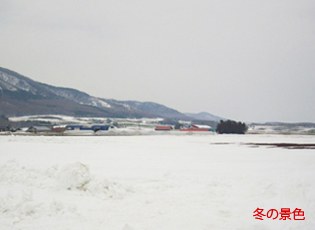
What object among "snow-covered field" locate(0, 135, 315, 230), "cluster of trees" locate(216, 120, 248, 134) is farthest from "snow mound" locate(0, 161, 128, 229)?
"cluster of trees" locate(216, 120, 248, 134)

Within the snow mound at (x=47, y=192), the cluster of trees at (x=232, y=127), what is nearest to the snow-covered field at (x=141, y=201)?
the snow mound at (x=47, y=192)

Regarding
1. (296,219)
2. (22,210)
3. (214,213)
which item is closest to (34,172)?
(22,210)

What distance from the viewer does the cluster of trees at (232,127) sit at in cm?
9650

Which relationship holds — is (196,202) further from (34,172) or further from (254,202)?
(34,172)

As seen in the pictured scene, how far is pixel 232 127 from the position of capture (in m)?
98.6

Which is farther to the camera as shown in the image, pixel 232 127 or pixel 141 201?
pixel 232 127

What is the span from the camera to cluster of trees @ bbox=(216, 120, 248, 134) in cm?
9650

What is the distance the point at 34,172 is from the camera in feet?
41.0

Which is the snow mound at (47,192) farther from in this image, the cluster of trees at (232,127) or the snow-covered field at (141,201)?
the cluster of trees at (232,127)

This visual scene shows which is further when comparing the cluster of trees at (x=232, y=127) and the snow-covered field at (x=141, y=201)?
the cluster of trees at (x=232, y=127)

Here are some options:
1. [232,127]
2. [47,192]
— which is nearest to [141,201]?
[47,192]

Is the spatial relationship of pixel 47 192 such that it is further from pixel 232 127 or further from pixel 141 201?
pixel 232 127

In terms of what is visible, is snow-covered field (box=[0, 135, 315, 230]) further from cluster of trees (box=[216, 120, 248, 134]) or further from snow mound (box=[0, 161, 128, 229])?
cluster of trees (box=[216, 120, 248, 134])

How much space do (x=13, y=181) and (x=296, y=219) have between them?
9938 mm
